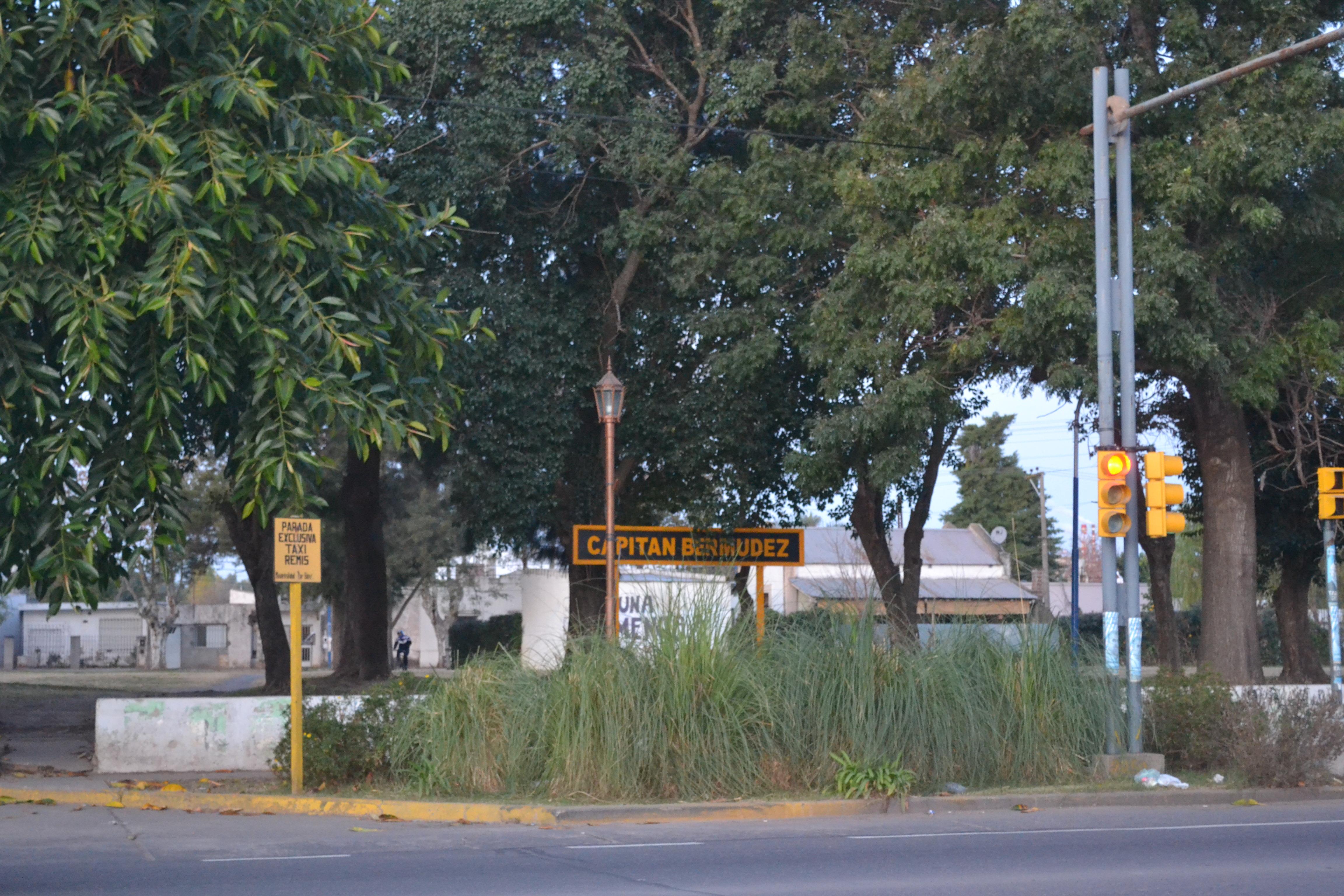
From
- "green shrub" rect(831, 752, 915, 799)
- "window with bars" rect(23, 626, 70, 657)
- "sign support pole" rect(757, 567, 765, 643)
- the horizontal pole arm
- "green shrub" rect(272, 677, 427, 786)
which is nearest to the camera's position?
the horizontal pole arm

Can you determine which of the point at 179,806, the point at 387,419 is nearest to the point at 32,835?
the point at 179,806

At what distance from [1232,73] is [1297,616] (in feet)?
60.4

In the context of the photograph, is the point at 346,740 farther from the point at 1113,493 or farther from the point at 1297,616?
the point at 1297,616

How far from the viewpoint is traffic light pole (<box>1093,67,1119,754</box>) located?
13992mm

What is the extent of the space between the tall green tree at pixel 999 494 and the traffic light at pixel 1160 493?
4399 centimetres

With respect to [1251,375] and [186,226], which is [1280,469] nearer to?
[1251,375]

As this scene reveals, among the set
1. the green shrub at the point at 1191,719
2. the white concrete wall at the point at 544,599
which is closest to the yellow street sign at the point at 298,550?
the white concrete wall at the point at 544,599

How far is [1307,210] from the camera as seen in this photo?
17.4m

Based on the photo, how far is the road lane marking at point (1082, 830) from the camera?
36.0 feet

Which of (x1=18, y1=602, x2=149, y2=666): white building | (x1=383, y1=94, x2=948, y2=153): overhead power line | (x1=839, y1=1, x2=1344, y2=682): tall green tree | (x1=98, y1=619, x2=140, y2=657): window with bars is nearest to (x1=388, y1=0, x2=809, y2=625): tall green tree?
(x1=383, y1=94, x2=948, y2=153): overhead power line

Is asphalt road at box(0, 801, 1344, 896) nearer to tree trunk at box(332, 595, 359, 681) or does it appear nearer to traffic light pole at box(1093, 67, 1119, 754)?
traffic light pole at box(1093, 67, 1119, 754)

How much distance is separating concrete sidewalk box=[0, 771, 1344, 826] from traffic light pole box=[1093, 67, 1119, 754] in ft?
5.11

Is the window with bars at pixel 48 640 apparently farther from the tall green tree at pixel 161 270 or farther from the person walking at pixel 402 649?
the tall green tree at pixel 161 270

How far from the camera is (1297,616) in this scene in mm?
27297
